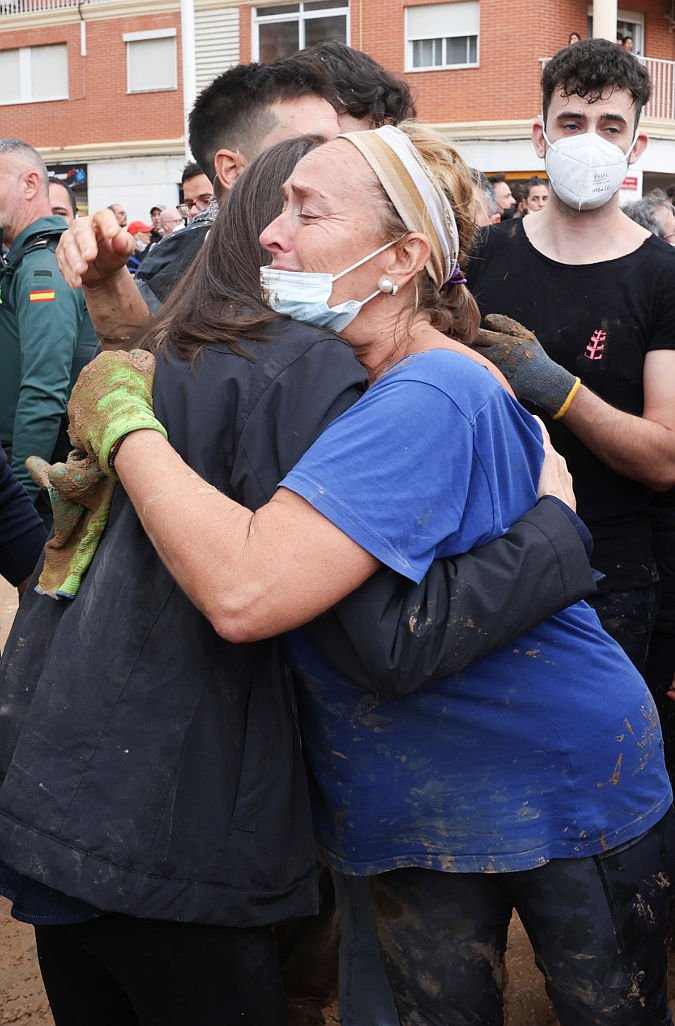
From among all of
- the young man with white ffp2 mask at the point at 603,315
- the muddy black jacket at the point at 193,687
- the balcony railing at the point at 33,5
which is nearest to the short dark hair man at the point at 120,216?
the muddy black jacket at the point at 193,687

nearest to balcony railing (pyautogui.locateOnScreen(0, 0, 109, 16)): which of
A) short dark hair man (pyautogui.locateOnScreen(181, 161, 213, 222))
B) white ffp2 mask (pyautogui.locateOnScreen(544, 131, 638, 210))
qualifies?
short dark hair man (pyautogui.locateOnScreen(181, 161, 213, 222))

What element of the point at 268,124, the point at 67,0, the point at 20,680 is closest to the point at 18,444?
the point at 268,124

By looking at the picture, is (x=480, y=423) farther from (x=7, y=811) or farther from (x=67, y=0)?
(x=67, y=0)

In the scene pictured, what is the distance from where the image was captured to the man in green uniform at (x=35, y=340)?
4117 mm

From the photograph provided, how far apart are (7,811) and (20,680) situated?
213 mm

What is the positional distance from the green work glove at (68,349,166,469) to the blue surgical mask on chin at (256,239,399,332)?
23 cm

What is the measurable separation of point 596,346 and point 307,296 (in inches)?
51.5

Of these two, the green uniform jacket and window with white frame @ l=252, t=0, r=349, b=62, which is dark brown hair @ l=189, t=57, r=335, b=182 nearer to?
the green uniform jacket

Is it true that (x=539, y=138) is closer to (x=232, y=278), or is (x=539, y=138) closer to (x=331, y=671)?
(x=232, y=278)

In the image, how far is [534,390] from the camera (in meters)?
2.53

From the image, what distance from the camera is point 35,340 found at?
164 inches

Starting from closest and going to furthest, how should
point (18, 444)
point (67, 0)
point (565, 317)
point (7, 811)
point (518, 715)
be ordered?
point (7, 811), point (518, 715), point (565, 317), point (18, 444), point (67, 0)

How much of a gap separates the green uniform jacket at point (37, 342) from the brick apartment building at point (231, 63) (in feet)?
57.6

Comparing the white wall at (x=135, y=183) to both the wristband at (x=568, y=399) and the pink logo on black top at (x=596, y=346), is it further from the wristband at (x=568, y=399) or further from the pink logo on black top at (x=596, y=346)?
the wristband at (x=568, y=399)
